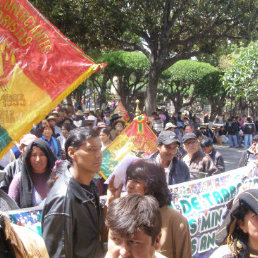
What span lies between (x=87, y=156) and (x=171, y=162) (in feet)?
5.63

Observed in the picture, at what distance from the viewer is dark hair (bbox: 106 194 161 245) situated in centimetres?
159

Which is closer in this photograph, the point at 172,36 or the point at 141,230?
the point at 141,230

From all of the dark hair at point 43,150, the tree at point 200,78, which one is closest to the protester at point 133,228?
the dark hair at point 43,150

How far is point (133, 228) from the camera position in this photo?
1582mm

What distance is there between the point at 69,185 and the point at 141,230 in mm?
741

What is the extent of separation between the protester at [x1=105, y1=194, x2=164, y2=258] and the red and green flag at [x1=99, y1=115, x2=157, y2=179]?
3.35 meters

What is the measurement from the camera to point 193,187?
358cm

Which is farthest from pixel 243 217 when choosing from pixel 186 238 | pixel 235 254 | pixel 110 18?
pixel 110 18

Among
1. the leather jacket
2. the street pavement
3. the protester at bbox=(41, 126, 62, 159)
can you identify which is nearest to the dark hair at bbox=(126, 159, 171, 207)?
the leather jacket

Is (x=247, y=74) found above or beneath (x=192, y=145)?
above

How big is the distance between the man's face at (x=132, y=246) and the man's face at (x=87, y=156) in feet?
2.69

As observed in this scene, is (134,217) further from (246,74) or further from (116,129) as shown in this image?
(116,129)

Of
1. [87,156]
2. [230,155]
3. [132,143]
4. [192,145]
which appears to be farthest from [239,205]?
[230,155]

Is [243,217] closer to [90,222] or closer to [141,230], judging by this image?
[141,230]
